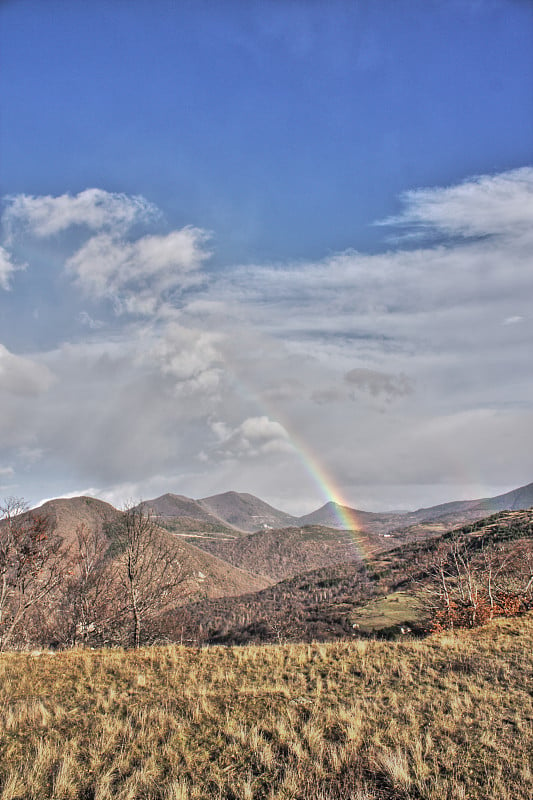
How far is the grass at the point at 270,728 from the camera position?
19.3ft

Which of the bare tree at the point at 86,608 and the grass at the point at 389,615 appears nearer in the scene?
the bare tree at the point at 86,608

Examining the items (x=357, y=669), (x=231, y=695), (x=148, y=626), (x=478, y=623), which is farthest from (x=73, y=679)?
(x=148, y=626)

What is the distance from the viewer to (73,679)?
11367 mm

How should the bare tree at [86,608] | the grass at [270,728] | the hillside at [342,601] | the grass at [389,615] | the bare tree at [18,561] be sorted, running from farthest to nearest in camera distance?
the hillside at [342,601] → the grass at [389,615] → the bare tree at [86,608] → the bare tree at [18,561] → the grass at [270,728]

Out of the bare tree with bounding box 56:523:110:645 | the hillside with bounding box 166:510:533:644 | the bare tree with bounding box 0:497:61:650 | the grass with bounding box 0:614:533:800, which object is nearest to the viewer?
the grass with bounding box 0:614:533:800

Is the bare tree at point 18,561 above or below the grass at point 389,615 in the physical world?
above

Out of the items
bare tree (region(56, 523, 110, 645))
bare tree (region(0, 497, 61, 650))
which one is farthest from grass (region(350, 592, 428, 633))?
A: bare tree (region(0, 497, 61, 650))

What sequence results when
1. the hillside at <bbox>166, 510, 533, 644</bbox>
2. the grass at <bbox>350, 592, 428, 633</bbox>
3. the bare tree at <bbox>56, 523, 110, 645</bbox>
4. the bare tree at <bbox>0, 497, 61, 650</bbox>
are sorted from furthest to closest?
the hillside at <bbox>166, 510, 533, 644</bbox> < the grass at <bbox>350, 592, 428, 633</bbox> < the bare tree at <bbox>56, 523, 110, 645</bbox> < the bare tree at <bbox>0, 497, 61, 650</bbox>

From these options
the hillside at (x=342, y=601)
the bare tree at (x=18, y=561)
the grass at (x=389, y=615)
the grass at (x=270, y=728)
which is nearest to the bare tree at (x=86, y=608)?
the bare tree at (x=18, y=561)

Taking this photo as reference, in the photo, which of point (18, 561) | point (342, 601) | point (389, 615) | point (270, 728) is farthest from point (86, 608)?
point (342, 601)

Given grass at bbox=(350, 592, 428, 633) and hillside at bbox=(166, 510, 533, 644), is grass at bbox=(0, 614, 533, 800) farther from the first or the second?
grass at bbox=(350, 592, 428, 633)

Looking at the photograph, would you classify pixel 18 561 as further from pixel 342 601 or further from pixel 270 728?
pixel 342 601

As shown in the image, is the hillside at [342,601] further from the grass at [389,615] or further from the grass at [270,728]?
the grass at [270,728]

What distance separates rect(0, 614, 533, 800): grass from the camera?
588 centimetres
